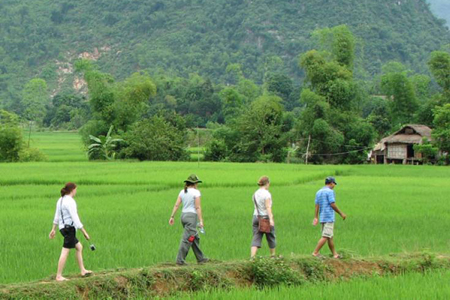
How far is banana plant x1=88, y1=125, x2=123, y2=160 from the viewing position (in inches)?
1658

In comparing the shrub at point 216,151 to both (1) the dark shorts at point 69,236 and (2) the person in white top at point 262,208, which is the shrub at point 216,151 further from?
(1) the dark shorts at point 69,236

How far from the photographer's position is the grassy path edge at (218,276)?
7312 mm

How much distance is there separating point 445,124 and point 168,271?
1436 inches

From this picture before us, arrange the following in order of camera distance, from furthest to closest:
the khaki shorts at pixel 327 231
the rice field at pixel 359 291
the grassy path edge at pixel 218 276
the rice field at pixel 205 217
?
the rice field at pixel 205 217 < the khaki shorts at pixel 327 231 < the grassy path edge at pixel 218 276 < the rice field at pixel 359 291

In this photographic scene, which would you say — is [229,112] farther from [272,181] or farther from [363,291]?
[363,291]

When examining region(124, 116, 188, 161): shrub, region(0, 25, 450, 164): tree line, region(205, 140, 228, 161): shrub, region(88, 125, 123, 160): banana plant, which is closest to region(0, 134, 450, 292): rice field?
region(124, 116, 188, 161): shrub

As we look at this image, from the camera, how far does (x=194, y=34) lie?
4481 inches

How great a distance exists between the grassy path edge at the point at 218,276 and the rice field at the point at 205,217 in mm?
603

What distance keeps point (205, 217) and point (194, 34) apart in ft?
334

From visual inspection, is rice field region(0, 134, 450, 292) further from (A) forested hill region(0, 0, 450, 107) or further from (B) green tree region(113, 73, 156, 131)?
(A) forested hill region(0, 0, 450, 107)

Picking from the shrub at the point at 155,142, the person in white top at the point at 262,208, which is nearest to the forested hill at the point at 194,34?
the shrub at the point at 155,142

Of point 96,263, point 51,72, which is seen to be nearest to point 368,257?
point 96,263

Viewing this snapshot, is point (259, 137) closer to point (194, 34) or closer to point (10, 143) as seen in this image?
point (10, 143)

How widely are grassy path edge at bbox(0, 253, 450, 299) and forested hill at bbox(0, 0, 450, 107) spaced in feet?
292
